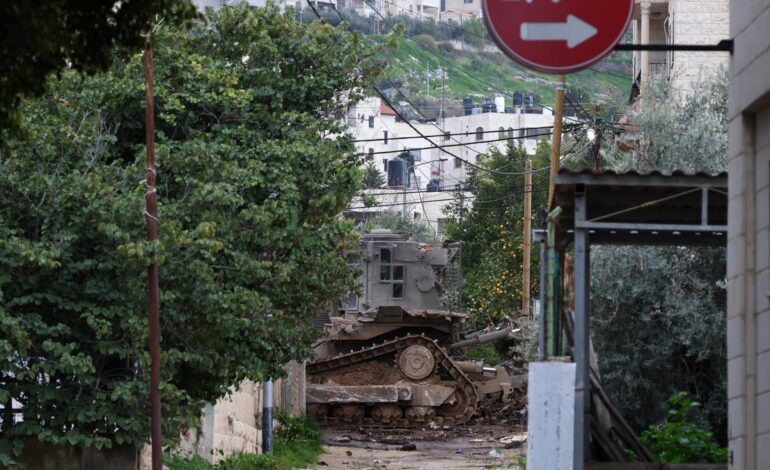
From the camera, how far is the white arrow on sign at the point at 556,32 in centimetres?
935

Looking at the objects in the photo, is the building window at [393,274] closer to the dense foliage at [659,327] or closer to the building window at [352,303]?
the building window at [352,303]

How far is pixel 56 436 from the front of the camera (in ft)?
58.8

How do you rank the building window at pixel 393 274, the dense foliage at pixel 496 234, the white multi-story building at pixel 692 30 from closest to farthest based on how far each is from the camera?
the white multi-story building at pixel 692 30 < the building window at pixel 393 274 < the dense foliage at pixel 496 234

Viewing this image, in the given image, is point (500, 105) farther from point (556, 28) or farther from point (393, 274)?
point (556, 28)

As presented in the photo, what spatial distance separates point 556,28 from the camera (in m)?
9.38

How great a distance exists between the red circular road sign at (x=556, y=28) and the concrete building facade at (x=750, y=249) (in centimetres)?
96

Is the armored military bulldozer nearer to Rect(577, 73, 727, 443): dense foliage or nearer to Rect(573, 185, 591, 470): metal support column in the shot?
Rect(577, 73, 727, 443): dense foliage

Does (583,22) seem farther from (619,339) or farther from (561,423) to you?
(619,339)

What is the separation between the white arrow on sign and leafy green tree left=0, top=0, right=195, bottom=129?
7.10ft

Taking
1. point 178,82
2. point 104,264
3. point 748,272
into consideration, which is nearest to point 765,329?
point 748,272

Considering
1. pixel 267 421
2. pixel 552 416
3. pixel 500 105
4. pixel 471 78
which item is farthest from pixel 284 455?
pixel 471 78

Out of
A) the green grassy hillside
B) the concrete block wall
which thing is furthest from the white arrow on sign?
the green grassy hillside

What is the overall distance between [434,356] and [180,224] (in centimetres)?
2234

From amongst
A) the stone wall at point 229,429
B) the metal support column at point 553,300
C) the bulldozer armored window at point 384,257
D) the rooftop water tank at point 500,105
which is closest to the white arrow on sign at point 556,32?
the metal support column at point 553,300
